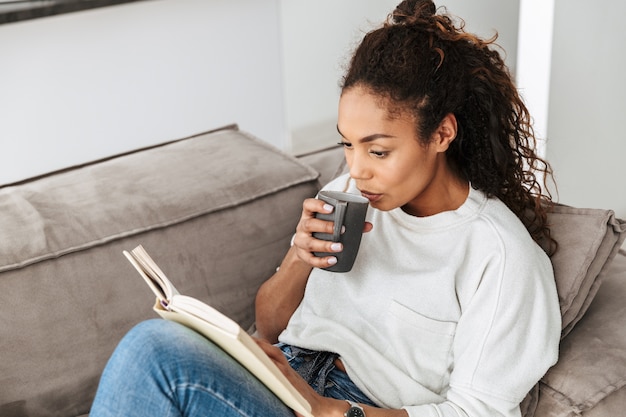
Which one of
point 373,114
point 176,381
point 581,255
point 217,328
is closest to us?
point 217,328

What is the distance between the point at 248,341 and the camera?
102cm

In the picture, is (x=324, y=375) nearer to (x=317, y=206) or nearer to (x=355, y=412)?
(x=355, y=412)

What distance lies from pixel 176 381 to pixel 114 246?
54 centimetres

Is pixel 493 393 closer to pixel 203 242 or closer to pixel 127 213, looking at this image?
pixel 203 242

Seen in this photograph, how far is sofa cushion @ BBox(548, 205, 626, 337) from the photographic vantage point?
135cm

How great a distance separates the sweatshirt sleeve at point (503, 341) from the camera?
47.8 inches

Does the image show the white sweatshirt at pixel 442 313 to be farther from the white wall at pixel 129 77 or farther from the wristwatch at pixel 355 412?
the white wall at pixel 129 77

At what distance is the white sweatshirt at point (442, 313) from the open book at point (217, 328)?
8.9 inches

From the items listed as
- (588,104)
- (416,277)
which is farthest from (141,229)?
(588,104)

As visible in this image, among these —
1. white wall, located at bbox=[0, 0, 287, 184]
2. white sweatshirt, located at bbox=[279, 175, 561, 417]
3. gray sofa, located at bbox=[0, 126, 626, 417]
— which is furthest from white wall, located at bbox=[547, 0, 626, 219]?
white wall, located at bbox=[0, 0, 287, 184]

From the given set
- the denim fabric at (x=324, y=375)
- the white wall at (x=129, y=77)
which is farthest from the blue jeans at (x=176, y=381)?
the white wall at (x=129, y=77)

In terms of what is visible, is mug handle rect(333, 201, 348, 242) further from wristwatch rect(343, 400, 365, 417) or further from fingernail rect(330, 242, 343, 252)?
wristwatch rect(343, 400, 365, 417)

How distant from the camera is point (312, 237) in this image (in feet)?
4.30

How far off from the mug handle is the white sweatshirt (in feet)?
0.56
